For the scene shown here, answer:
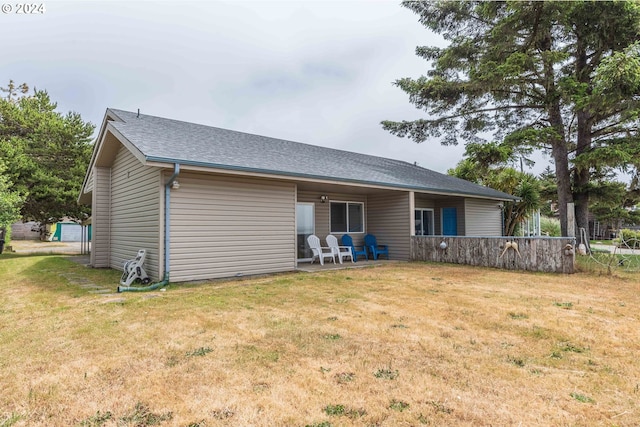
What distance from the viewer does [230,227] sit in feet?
24.7

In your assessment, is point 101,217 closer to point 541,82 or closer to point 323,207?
point 323,207

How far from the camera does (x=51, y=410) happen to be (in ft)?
7.14

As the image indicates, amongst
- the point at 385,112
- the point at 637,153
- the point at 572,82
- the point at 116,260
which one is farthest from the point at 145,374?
the point at 385,112

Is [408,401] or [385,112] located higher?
[385,112]

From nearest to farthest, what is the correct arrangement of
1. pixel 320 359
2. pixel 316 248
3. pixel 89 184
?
pixel 320 359
pixel 316 248
pixel 89 184

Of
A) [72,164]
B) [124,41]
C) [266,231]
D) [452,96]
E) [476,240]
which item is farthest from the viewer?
[72,164]

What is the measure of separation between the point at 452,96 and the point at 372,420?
13571 millimetres

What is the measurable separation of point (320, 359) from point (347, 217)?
8791mm

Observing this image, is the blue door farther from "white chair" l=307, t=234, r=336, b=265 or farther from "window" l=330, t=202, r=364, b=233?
"white chair" l=307, t=234, r=336, b=265

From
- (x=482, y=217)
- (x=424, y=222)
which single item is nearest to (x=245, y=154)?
(x=424, y=222)

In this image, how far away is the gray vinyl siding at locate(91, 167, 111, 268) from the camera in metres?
9.96

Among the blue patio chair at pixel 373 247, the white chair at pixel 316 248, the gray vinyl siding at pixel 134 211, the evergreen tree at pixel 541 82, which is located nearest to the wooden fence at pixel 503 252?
the blue patio chair at pixel 373 247

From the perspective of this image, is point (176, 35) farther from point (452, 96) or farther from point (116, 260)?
point (452, 96)

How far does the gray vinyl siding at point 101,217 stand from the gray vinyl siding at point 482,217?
12.3 meters
